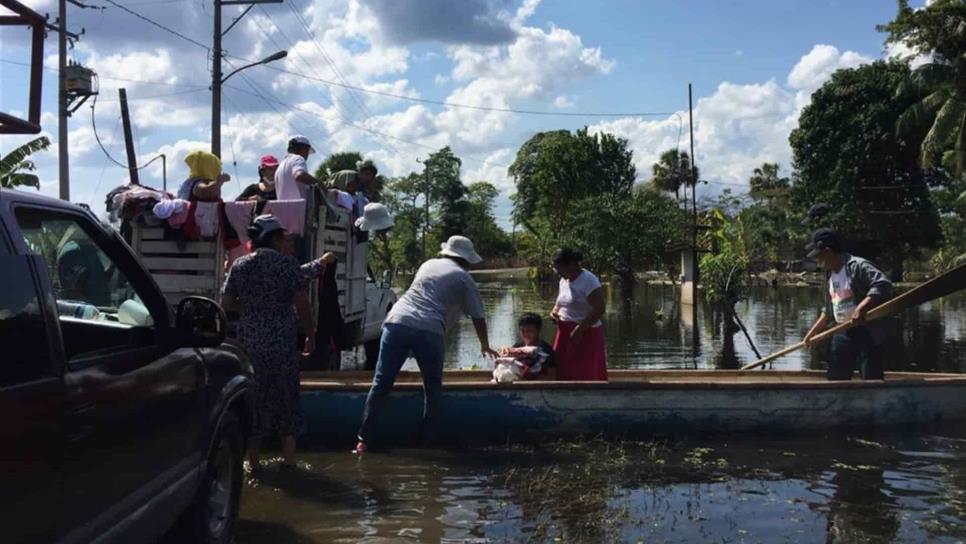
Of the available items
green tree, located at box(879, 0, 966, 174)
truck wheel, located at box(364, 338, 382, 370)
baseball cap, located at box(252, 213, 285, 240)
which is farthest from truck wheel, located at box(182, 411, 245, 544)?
green tree, located at box(879, 0, 966, 174)

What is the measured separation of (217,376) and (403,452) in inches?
120

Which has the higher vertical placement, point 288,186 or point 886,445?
point 288,186

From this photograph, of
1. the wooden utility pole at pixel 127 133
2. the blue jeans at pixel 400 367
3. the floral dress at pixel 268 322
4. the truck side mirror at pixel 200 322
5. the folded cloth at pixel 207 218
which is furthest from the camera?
the wooden utility pole at pixel 127 133

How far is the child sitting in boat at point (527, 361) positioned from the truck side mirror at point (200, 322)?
13.2 feet

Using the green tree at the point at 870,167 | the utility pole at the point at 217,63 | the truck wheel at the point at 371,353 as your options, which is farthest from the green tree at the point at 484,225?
the truck wheel at the point at 371,353

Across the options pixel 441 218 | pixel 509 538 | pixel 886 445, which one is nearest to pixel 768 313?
pixel 886 445

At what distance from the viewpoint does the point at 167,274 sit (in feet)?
26.1

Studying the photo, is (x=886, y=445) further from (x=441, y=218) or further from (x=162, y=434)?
(x=441, y=218)

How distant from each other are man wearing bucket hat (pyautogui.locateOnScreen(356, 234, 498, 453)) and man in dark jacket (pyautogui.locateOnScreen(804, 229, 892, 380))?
3.47 metres

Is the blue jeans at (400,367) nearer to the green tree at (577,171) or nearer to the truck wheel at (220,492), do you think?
the truck wheel at (220,492)

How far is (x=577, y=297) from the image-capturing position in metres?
7.51

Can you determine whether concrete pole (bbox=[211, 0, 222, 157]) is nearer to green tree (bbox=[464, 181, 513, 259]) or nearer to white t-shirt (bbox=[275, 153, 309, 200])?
white t-shirt (bbox=[275, 153, 309, 200])

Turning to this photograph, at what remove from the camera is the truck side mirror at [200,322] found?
3566 millimetres

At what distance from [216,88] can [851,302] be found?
16.7 m
